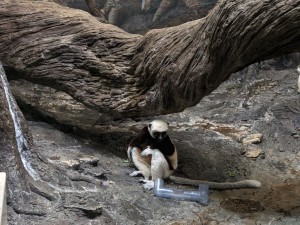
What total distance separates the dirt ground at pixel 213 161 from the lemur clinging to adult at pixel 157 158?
0.10 meters

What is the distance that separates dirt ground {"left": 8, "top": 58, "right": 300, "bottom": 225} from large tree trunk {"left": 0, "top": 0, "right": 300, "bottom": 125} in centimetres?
78

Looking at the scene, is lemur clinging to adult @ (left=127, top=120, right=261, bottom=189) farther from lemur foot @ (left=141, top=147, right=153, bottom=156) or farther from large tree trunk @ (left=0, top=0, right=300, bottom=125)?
large tree trunk @ (left=0, top=0, right=300, bottom=125)

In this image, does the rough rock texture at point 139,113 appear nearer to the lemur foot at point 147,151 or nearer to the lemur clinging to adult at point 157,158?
Result: the lemur clinging to adult at point 157,158

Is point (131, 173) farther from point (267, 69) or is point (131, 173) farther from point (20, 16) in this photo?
point (267, 69)

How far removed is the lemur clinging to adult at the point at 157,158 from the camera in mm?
5691

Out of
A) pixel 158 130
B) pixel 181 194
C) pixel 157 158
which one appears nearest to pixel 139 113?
pixel 158 130

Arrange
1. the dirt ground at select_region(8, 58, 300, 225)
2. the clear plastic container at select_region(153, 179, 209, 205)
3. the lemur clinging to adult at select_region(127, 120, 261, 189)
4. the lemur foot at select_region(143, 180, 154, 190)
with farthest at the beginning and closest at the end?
the lemur clinging to adult at select_region(127, 120, 261, 189) → the lemur foot at select_region(143, 180, 154, 190) → the clear plastic container at select_region(153, 179, 209, 205) → the dirt ground at select_region(8, 58, 300, 225)

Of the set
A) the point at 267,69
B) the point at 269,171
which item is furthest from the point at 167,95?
the point at 267,69

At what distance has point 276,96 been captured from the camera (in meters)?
8.34

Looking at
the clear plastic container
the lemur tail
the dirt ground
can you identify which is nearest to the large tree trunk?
the dirt ground

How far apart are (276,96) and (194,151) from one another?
2.36 metres

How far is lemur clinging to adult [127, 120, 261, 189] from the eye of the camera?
5691mm

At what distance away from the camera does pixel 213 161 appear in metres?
6.51

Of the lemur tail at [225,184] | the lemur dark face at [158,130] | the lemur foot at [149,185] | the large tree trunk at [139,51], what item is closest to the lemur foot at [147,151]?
the lemur dark face at [158,130]
